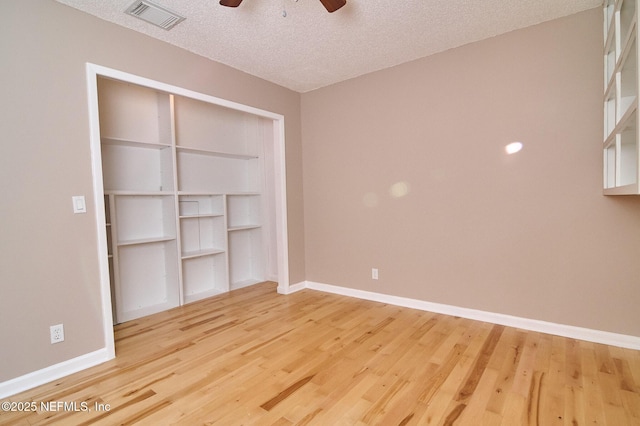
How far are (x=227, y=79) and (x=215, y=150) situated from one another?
3.46 feet

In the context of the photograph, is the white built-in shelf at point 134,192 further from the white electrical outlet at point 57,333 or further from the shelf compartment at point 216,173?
the white electrical outlet at point 57,333

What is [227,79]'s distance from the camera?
3266 millimetres

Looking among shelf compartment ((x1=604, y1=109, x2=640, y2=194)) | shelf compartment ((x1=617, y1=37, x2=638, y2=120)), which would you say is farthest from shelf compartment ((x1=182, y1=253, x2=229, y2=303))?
shelf compartment ((x1=617, y1=37, x2=638, y2=120))

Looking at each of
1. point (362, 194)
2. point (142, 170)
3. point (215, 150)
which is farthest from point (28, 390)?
point (362, 194)

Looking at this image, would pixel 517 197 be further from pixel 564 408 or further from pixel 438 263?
pixel 564 408

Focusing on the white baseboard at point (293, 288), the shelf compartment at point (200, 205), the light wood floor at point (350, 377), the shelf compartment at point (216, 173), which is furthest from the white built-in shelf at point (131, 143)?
the white baseboard at point (293, 288)

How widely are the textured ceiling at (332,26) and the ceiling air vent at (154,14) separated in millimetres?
52

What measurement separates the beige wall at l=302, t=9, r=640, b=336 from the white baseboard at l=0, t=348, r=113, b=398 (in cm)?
249

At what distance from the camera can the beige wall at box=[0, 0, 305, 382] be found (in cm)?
200

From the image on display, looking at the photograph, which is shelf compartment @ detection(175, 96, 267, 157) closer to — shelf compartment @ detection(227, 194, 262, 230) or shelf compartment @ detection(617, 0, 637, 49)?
shelf compartment @ detection(227, 194, 262, 230)

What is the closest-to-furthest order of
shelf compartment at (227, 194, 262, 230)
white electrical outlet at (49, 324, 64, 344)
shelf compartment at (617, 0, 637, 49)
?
shelf compartment at (617, 0, 637, 49)
white electrical outlet at (49, 324, 64, 344)
shelf compartment at (227, 194, 262, 230)

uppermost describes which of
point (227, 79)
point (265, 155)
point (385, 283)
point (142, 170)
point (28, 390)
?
point (227, 79)

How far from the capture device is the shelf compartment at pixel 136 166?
321 cm

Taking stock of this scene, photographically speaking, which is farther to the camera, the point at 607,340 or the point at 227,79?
the point at 227,79
